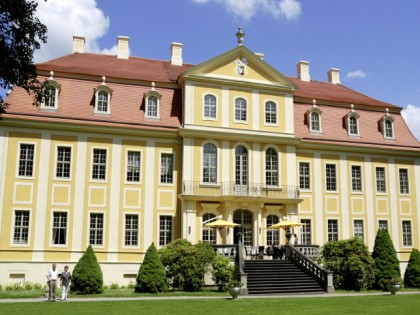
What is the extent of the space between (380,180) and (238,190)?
11.2 m

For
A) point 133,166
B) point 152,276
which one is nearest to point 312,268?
point 152,276

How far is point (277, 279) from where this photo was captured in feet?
81.1

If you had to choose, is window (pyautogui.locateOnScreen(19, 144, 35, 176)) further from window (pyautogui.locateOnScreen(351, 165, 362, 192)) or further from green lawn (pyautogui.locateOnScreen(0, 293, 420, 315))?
window (pyautogui.locateOnScreen(351, 165, 362, 192))

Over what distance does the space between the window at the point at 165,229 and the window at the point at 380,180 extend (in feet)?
48.8

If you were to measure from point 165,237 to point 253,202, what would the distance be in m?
5.63

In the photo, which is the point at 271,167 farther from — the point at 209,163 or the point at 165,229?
the point at 165,229

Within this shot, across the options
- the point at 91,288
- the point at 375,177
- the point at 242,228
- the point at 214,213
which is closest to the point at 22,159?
the point at 91,288

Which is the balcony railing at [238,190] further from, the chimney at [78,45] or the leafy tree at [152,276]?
the chimney at [78,45]

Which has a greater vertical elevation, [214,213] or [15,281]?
[214,213]

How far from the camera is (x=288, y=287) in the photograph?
2405cm

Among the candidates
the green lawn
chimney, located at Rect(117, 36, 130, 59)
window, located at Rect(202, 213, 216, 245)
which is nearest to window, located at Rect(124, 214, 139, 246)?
window, located at Rect(202, 213, 216, 245)

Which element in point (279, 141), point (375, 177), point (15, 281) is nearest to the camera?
point (15, 281)

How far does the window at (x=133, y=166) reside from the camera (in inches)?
1153

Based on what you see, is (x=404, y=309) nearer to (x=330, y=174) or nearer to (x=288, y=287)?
(x=288, y=287)
